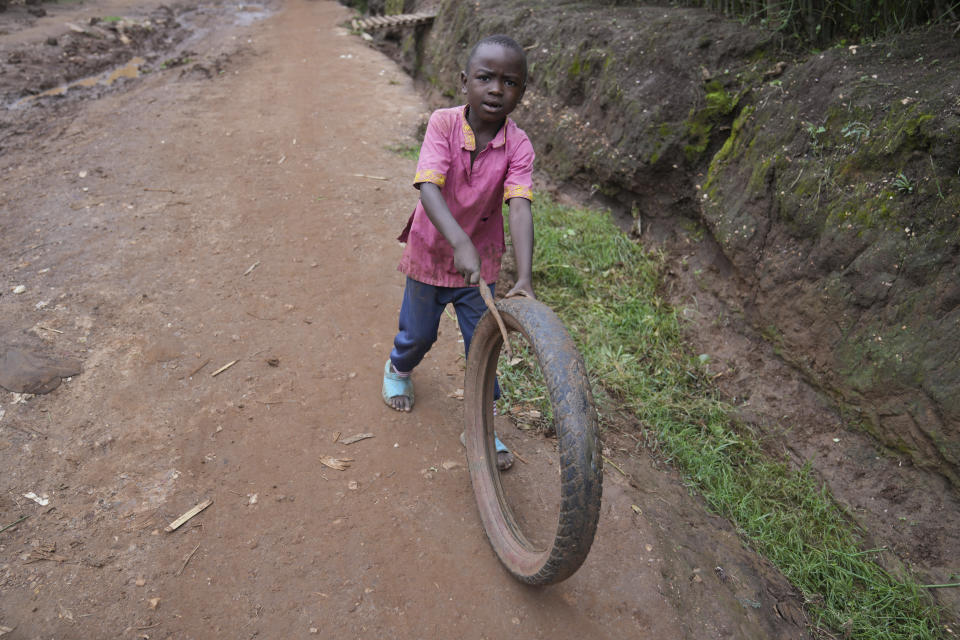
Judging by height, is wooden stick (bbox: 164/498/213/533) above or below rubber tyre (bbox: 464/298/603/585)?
below

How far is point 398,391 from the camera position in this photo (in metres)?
3.11

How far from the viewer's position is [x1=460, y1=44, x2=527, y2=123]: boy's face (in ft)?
7.39

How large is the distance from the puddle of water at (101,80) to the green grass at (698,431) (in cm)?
723

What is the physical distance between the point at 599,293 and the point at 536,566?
259 centimetres

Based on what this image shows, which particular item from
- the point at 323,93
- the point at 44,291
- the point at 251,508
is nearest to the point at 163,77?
the point at 323,93

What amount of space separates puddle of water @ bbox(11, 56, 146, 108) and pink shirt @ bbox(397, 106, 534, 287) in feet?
25.9

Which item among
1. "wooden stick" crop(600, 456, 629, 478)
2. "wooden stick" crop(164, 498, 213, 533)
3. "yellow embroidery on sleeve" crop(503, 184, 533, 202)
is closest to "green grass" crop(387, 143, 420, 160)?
"yellow embroidery on sleeve" crop(503, 184, 533, 202)

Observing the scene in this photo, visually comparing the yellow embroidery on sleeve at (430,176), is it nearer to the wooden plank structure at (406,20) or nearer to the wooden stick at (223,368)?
the wooden stick at (223,368)

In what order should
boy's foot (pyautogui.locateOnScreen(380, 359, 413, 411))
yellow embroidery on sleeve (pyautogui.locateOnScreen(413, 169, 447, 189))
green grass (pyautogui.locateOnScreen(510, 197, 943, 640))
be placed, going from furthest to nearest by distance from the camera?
1. boy's foot (pyautogui.locateOnScreen(380, 359, 413, 411))
2. green grass (pyautogui.locateOnScreen(510, 197, 943, 640))
3. yellow embroidery on sleeve (pyautogui.locateOnScreen(413, 169, 447, 189))

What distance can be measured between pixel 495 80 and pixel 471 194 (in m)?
0.44

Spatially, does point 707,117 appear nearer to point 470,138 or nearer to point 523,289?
point 470,138

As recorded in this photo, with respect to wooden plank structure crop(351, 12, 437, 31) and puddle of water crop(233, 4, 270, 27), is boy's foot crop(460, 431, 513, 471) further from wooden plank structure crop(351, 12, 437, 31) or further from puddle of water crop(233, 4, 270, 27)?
puddle of water crop(233, 4, 270, 27)

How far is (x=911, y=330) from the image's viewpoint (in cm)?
294

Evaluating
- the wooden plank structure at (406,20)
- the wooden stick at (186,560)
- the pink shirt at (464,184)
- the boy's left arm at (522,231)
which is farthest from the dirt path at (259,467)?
the wooden plank structure at (406,20)
